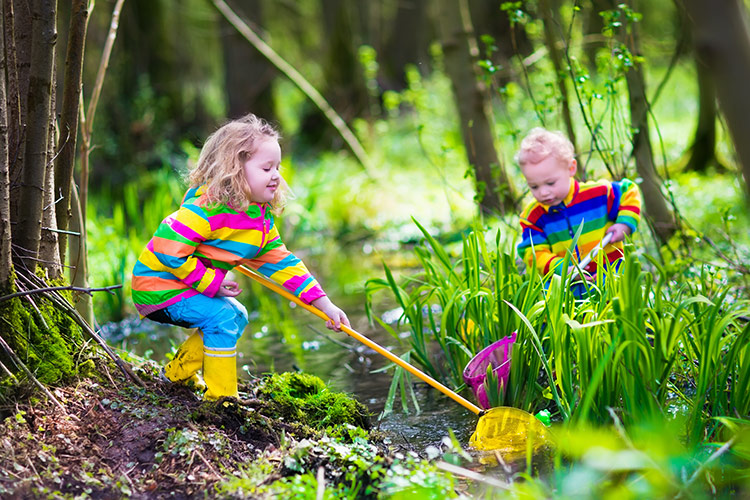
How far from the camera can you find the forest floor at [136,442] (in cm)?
231

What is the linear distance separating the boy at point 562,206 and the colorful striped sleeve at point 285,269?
3.86ft

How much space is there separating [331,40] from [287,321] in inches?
380

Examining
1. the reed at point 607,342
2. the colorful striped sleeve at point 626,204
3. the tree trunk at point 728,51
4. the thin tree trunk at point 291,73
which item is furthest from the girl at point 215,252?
the thin tree trunk at point 291,73

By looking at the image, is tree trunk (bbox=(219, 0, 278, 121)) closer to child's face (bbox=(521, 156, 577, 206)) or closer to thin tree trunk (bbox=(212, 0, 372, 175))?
thin tree trunk (bbox=(212, 0, 372, 175))

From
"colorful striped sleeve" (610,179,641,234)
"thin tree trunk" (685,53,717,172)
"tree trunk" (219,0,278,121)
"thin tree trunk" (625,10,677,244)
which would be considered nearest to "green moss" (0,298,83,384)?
"colorful striped sleeve" (610,179,641,234)

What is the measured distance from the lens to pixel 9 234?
2.65 metres

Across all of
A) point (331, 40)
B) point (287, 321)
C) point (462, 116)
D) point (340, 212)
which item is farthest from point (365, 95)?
point (287, 321)

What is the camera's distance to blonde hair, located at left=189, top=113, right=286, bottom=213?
9.57ft

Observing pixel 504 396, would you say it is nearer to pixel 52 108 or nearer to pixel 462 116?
pixel 52 108

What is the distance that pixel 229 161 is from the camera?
9.66 ft

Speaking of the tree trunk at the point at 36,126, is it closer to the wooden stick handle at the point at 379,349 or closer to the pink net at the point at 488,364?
the wooden stick handle at the point at 379,349

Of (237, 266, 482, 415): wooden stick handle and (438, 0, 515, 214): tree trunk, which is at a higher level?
(438, 0, 515, 214): tree trunk

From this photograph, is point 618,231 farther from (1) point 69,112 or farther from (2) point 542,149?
(1) point 69,112

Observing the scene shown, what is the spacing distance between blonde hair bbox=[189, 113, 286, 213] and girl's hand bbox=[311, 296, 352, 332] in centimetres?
48
